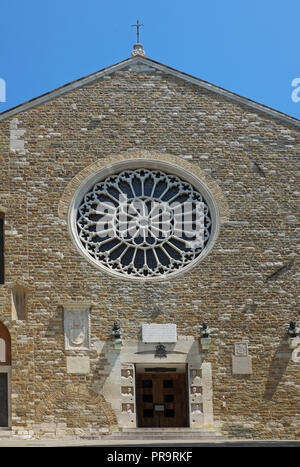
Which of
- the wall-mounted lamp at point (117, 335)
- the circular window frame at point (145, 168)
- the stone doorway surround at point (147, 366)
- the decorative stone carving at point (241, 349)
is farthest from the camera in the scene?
the circular window frame at point (145, 168)

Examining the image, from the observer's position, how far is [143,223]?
22.7m

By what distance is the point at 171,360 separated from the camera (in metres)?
21.7

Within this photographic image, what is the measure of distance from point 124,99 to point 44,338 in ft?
19.5

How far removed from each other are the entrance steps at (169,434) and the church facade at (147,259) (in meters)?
0.21

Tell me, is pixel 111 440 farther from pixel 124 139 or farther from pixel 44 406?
pixel 124 139

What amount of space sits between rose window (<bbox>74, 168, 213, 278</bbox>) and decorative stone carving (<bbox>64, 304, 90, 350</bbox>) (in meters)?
1.17

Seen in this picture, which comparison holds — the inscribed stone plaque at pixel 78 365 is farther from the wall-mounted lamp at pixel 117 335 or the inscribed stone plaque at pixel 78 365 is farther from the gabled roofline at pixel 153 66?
the gabled roofline at pixel 153 66

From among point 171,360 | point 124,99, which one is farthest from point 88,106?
point 171,360

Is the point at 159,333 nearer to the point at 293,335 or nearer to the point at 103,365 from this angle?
the point at 103,365

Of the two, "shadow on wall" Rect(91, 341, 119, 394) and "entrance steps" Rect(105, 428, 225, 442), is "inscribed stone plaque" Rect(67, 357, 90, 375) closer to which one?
"shadow on wall" Rect(91, 341, 119, 394)

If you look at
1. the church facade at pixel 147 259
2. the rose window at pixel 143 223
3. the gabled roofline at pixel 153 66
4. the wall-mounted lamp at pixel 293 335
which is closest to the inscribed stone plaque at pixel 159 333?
the church facade at pixel 147 259

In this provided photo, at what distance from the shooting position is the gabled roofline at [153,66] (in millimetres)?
23234

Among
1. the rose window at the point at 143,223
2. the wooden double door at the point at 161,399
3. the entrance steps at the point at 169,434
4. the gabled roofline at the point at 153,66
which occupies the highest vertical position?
the gabled roofline at the point at 153,66

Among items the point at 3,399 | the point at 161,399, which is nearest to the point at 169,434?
the point at 161,399
